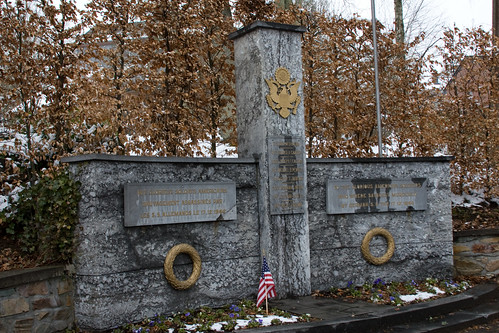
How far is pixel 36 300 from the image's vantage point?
17.9 feet

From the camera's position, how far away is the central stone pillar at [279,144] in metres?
6.91

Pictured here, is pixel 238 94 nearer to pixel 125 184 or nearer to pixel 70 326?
pixel 125 184

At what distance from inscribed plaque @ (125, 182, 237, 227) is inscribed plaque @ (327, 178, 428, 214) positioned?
163 cm

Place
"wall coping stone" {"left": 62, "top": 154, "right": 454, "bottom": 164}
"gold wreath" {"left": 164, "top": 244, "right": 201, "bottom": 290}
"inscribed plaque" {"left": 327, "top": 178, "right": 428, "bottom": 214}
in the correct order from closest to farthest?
1. "wall coping stone" {"left": 62, "top": 154, "right": 454, "bottom": 164}
2. "gold wreath" {"left": 164, "top": 244, "right": 201, "bottom": 290}
3. "inscribed plaque" {"left": 327, "top": 178, "right": 428, "bottom": 214}

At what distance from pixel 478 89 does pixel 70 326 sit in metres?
9.82

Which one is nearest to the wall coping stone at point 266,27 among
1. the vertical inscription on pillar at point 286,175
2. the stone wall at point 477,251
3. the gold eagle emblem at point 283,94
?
the gold eagle emblem at point 283,94

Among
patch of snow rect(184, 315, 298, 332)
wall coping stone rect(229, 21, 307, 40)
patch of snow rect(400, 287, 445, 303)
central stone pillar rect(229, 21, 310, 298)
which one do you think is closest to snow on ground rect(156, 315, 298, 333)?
patch of snow rect(184, 315, 298, 332)

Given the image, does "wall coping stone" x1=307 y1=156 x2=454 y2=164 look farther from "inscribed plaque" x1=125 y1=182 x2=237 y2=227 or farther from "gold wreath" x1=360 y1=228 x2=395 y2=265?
"inscribed plaque" x1=125 y1=182 x2=237 y2=227

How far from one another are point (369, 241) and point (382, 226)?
0.34m

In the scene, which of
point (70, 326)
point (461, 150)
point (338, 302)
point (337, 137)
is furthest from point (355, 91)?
point (70, 326)

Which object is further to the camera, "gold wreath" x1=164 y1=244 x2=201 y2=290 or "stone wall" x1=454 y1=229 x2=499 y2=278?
"stone wall" x1=454 y1=229 x2=499 y2=278

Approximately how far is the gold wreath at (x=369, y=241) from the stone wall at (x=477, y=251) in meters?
1.60

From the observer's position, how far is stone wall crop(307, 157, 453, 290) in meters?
7.39

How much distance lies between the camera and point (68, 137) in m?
8.20
